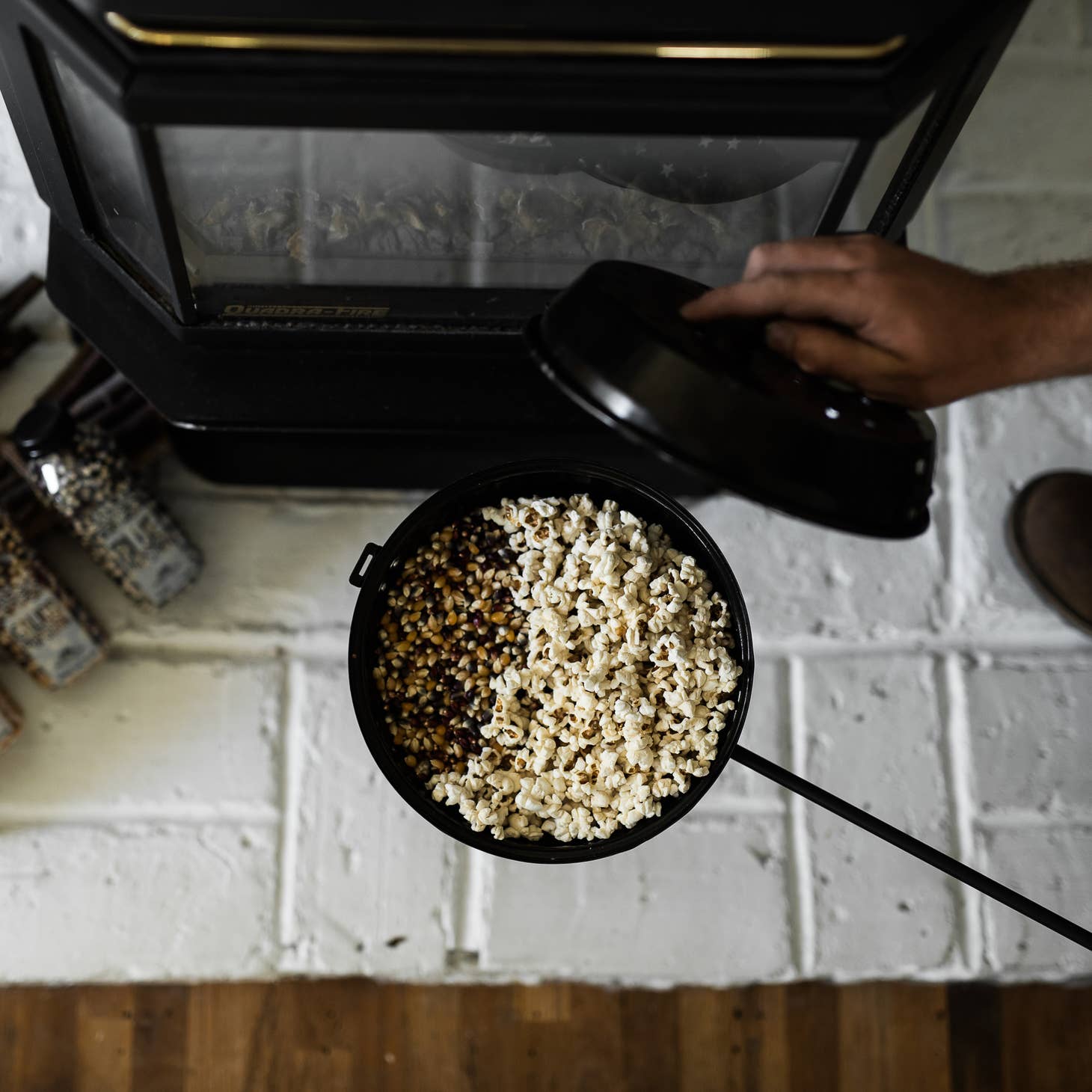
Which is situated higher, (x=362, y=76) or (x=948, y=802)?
(x=362, y=76)

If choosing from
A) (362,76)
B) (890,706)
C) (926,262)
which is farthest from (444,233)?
(890,706)

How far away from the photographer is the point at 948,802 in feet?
3.80

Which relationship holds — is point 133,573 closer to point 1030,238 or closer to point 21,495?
point 21,495

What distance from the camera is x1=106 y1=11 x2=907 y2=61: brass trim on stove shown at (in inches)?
25.7

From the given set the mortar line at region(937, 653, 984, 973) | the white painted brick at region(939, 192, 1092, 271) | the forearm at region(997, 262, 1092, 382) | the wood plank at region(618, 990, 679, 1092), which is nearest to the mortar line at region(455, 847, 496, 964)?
the wood plank at region(618, 990, 679, 1092)

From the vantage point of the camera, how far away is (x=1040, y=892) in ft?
3.76

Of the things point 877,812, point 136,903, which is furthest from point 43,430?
point 877,812

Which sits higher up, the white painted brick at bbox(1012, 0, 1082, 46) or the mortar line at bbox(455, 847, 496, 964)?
the white painted brick at bbox(1012, 0, 1082, 46)

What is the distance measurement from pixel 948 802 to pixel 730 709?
435 mm

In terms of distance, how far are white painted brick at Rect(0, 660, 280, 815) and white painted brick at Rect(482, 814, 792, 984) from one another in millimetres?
293

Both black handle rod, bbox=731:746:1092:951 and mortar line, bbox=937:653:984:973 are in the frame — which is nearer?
black handle rod, bbox=731:746:1092:951

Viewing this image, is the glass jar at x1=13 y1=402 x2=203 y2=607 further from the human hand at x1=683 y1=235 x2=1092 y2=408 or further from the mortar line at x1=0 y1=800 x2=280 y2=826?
the human hand at x1=683 y1=235 x2=1092 y2=408

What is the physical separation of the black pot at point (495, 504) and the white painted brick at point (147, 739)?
0.30 m

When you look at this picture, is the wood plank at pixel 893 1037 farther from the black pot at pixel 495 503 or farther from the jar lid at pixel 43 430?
the jar lid at pixel 43 430
